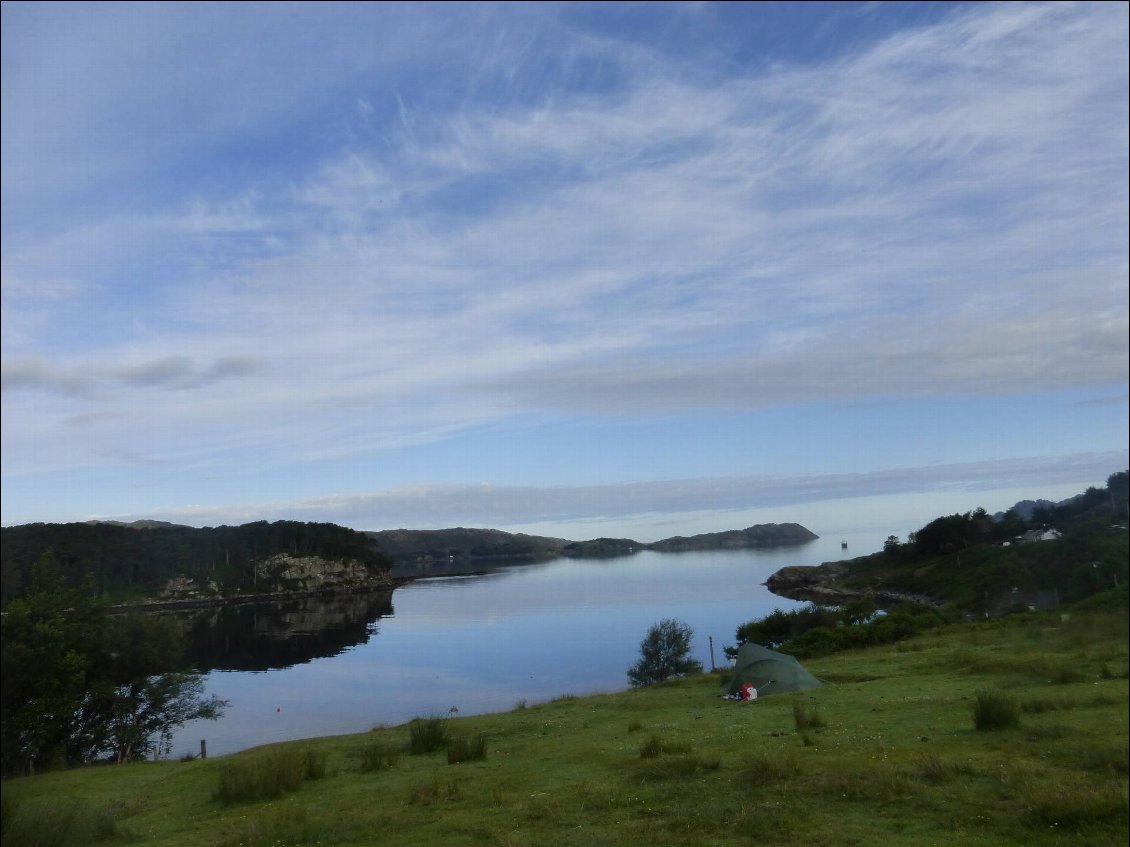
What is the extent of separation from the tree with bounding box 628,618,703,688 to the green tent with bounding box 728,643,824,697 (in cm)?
2855

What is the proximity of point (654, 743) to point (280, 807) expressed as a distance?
8.00 m

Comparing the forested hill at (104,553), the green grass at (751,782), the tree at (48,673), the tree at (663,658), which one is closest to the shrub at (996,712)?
the green grass at (751,782)

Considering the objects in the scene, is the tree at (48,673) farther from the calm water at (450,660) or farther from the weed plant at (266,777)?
the calm water at (450,660)

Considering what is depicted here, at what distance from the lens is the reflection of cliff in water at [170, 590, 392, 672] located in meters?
92.2

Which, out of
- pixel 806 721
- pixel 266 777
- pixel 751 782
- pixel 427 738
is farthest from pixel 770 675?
pixel 266 777

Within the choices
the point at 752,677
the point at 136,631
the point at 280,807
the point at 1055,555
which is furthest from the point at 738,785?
the point at 136,631

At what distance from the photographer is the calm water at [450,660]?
57844mm

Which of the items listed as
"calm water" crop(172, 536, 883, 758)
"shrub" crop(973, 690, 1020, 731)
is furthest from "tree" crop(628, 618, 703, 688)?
"shrub" crop(973, 690, 1020, 731)

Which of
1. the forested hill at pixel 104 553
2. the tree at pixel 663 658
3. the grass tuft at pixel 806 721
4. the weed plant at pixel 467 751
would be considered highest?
the forested hill at pixel 104 553

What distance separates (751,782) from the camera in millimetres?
12938

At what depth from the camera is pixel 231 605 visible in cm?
14700

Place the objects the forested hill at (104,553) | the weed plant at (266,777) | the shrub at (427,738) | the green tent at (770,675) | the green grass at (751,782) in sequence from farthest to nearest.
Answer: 1. the green tent at (770,675)
2. the shrub at (427,738)
3. the weed plant at (266,777)
4. the forested hill at (104,553)
5. the green grass at (751,782)

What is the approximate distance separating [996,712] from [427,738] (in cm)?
1475

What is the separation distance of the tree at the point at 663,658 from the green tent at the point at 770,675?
93.7 feet
